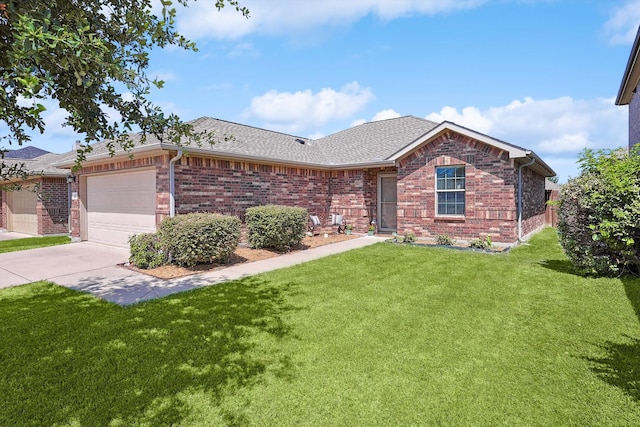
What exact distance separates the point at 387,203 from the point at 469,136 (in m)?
4.50

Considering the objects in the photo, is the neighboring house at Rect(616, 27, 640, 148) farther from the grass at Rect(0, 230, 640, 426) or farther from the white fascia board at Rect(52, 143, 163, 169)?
the white fascia board at Rect(52, 143, 163, 169)

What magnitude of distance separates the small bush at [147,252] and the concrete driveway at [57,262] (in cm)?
84

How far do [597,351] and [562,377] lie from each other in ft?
3.16

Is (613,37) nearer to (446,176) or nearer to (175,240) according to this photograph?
(446,176)

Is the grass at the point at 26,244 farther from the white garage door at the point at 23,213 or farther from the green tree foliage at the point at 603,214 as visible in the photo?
the green tree foliage at the point at 603,214

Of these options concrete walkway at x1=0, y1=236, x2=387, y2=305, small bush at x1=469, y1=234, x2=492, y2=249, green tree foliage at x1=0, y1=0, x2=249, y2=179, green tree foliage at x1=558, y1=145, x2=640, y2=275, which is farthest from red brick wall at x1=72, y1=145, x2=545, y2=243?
green tree foliage at x1=0, y1=0, x2=249, y2=179

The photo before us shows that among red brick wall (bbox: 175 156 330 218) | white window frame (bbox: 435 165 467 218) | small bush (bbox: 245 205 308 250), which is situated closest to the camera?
red brick wall (bbox: 175 156 330 218)

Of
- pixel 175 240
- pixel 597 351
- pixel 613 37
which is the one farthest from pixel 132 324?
pixel 613 37

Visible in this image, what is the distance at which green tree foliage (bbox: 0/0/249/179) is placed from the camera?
2.34 meters

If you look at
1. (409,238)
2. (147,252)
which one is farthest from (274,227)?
(409,238)

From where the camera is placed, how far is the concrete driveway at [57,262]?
7782 millimetres

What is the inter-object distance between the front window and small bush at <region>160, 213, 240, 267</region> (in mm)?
7475

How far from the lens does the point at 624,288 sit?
20.5ft

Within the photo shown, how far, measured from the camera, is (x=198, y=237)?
26.2 ft
